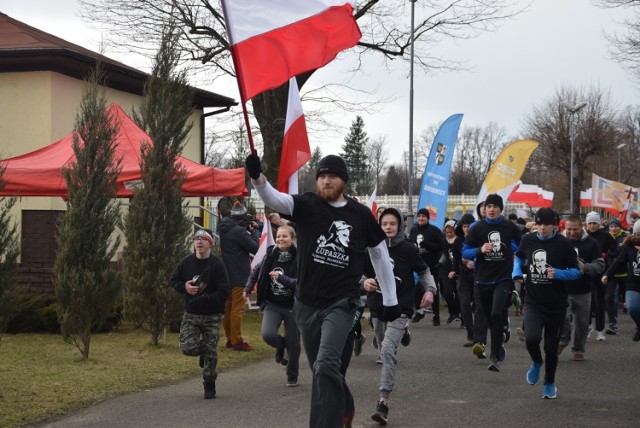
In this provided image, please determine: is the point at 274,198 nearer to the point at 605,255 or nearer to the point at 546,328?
the point at 546,328

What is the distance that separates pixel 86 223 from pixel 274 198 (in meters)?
6.19

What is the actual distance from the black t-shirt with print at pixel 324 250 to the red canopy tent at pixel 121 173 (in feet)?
21.7

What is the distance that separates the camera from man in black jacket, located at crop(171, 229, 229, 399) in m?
9.35

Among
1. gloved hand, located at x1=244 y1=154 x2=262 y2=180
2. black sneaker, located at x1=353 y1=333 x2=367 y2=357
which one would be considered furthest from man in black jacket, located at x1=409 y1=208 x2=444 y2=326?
gloved hand, located at x1=244 y1=154 x2=262 y2=180

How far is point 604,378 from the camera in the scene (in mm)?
10641

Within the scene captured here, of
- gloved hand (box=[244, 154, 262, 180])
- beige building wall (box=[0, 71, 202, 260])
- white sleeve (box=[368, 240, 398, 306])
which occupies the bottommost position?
white sleeve (box=[368, 240, 398, 306])

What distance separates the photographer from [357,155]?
101 meters

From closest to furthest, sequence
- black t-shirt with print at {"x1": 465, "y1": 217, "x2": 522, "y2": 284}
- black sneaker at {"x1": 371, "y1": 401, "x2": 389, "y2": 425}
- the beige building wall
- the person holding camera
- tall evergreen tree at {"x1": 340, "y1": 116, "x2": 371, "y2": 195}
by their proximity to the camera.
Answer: black sneaker at {"x1": 371, "y1": 401, "x2": 389, "y2": 425} < black t-shirt with print at {"x1": 465, "y1": 217, "x2": 522, "y2": 284} < the person holding camera < the beige building wall < tall evergreen tree at {"x1": 340, "y1": 116, "x2": 371, "y2": 195}

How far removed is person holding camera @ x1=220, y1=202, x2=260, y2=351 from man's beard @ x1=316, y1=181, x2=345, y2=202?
6817 millimetres

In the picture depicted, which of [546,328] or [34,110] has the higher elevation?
[34,110]

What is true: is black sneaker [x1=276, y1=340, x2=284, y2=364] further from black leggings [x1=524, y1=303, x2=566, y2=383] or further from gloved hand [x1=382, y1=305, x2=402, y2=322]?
gloved hand [x1=382, y1=305, x2=402, y2=322]

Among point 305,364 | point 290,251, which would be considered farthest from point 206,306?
point 305,364

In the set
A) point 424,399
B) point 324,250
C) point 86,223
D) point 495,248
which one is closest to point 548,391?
point 424,399

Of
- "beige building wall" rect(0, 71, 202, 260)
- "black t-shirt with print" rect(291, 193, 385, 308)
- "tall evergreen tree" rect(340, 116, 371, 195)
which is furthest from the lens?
"tall evergreen tree" rect(340, 116, 371, 195)
